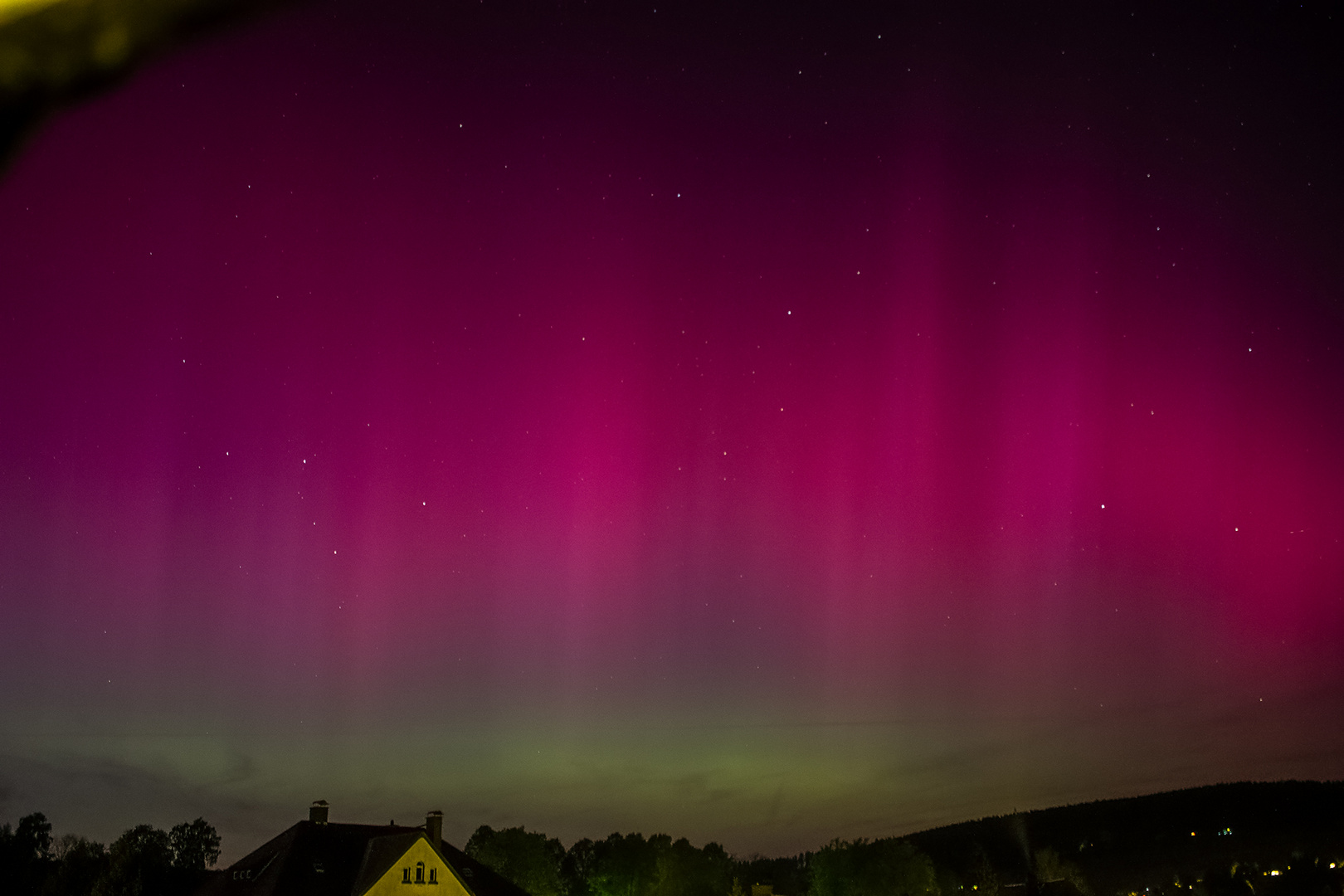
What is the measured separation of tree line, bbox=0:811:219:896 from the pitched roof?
505 inches

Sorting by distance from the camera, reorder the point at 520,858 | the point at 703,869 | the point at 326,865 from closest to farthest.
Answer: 1. the point at 326,865
2. the point at 520,858
3. the point at 703,869

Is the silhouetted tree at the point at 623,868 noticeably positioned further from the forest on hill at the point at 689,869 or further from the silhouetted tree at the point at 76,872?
the silhouetted tree at the point at 76,872

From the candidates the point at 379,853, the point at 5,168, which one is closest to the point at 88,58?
the point at 5,168

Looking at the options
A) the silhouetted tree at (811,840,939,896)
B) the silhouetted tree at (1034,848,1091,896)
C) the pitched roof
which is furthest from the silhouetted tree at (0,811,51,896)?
the silhouetted tree at (1034,848,1091,896)

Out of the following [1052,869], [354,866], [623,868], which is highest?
[354,866]

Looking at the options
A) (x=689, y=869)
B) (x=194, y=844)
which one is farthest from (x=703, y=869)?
(x=194, y=844)

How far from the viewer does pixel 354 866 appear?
55.8 meters

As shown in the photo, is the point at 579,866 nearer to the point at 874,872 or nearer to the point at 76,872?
the point at 874,872

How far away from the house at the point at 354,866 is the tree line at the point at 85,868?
42.8ft

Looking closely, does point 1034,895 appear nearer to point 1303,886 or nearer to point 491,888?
point 1303,886

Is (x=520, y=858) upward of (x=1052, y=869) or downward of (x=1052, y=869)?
upward

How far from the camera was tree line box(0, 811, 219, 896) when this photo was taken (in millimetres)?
65812

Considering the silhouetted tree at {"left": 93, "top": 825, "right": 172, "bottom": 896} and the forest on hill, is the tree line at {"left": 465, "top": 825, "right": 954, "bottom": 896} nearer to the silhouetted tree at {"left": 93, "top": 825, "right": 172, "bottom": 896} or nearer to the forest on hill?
the forest on hill

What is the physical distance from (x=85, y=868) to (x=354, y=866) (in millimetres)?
28173
